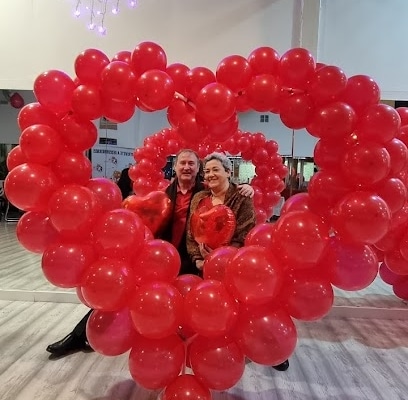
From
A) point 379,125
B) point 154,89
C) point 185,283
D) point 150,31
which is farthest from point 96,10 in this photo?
point 379,125

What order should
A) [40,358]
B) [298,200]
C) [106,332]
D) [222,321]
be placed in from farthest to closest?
1. [40,358]
2. [298,200]
3. [106,332]
4. [222,321]

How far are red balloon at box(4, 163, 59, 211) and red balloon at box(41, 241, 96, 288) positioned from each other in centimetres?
24

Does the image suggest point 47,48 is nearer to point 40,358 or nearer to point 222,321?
point 40,358

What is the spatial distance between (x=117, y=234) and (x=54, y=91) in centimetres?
84

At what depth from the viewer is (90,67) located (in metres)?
2.24

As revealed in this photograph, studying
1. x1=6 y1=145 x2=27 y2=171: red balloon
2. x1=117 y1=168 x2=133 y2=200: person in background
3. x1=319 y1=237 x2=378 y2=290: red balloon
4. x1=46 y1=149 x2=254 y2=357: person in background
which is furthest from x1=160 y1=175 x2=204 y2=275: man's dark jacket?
x1=117 y1=168 x2=133 y2=200: person in background

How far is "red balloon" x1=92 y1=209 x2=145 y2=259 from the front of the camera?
200 cm

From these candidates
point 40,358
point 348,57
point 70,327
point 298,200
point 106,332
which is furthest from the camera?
point 348,57

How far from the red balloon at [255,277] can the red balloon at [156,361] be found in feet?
1.29

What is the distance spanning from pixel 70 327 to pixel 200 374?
195cm

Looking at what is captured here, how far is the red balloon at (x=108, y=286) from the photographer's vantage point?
193 cm

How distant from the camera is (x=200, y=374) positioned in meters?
1.96

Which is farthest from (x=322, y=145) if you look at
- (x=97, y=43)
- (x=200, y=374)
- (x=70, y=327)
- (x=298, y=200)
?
(x=97, y=43)

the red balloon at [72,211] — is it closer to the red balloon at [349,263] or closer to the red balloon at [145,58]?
the red balloon at [145,58]
